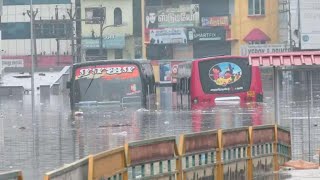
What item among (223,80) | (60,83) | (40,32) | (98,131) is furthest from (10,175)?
(40,32)

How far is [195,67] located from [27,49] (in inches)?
2627

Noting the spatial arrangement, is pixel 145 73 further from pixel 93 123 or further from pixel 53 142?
pixel 53 142

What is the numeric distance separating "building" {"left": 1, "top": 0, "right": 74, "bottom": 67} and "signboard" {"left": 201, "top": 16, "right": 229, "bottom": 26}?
48.6ft

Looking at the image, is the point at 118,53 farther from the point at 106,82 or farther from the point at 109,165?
the point at 109,165

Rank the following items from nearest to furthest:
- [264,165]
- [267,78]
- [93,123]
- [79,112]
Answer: [264,165] → [93,123] → [79,112] → [267,78]

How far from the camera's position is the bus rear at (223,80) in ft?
146

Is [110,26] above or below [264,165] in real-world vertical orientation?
above

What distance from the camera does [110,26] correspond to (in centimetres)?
10162

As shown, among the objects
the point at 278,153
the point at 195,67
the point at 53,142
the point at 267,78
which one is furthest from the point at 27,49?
the point at 278,153

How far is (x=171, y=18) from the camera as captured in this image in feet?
330

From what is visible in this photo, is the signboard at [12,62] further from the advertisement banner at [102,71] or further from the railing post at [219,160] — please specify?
the railing post at [219,160]

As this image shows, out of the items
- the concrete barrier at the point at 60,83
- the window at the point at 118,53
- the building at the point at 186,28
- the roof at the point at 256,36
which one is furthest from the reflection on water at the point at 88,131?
the window at the point at 118,53

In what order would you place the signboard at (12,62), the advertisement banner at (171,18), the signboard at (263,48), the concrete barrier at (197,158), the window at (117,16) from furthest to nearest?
the signboard at (12,62) → the window at (117,16) → the advertisement banner at (171,18) → the signboard at (263,48) → the concrete barrier at (197,158)

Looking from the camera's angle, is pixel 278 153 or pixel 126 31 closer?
pixel 278 153
